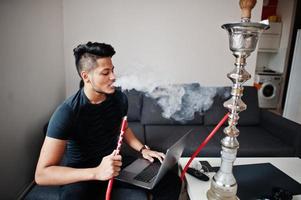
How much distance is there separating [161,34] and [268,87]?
3.03 metres

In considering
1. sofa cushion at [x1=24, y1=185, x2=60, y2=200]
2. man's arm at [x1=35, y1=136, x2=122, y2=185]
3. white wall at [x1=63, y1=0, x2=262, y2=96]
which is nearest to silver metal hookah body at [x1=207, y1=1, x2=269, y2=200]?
man's arm at [x1=35, y1=136, x2=122, y2=185]

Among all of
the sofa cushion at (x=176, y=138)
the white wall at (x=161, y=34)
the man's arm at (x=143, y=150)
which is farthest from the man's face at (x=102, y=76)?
the white wall at (x=161, y=34)

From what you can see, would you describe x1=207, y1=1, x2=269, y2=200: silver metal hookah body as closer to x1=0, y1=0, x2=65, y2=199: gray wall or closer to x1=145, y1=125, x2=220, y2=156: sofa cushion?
x1=145, y1=125, x2=220, y2=156: sofa cushion

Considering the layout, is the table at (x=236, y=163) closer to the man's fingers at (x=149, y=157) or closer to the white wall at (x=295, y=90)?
the man's fingers at (x=149, y=157)

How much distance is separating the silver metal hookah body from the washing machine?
157 inches

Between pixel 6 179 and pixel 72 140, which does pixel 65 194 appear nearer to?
pixel 72 140

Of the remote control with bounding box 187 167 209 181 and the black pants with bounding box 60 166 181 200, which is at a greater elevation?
the remote control with bounding box 187 167 209 181

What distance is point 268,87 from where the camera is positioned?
4.69m

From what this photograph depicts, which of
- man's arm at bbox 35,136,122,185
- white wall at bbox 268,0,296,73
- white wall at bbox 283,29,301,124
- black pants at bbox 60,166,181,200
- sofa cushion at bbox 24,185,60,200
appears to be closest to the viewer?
man's arm at bbox 35,136,122,185

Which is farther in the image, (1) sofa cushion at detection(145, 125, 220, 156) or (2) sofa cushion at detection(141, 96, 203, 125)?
(2) sofa cushion at detection(141, 96, 203, 125)

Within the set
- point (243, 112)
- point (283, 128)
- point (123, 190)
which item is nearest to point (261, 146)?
point (283, 128)

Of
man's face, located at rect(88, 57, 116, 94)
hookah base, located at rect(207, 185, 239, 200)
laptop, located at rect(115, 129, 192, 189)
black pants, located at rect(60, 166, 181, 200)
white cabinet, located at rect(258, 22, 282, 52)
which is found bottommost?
black pants, located at rect(60, 166, 181, 200)

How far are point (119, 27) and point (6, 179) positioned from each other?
1.90 metres

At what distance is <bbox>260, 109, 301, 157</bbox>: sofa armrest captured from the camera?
2.14m
